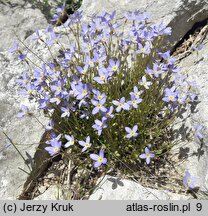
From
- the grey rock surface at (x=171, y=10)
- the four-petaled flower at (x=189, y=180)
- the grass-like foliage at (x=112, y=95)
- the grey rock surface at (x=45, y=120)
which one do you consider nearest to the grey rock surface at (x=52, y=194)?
the grey rock surface at (x=45, y=120)

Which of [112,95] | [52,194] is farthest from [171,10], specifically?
[52,194]

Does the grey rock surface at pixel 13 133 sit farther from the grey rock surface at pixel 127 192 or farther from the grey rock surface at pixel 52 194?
the grey rock surface at pixel 127 192

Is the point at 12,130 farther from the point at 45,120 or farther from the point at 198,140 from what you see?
the point at 198,140

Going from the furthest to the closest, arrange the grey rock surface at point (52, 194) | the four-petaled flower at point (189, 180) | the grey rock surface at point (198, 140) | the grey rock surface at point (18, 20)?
the grey rock surface at point (18, 20), the grey rock surface at point (52, 194), the grey rock surface at point (198, 140), the four-petaled flower at point (189, 180)

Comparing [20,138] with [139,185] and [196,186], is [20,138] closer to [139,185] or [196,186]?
[139,185]

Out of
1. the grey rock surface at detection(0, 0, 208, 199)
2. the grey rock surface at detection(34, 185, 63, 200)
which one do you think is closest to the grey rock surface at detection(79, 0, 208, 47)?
the grey rock surface at detection(0, 0, 208, 199)
